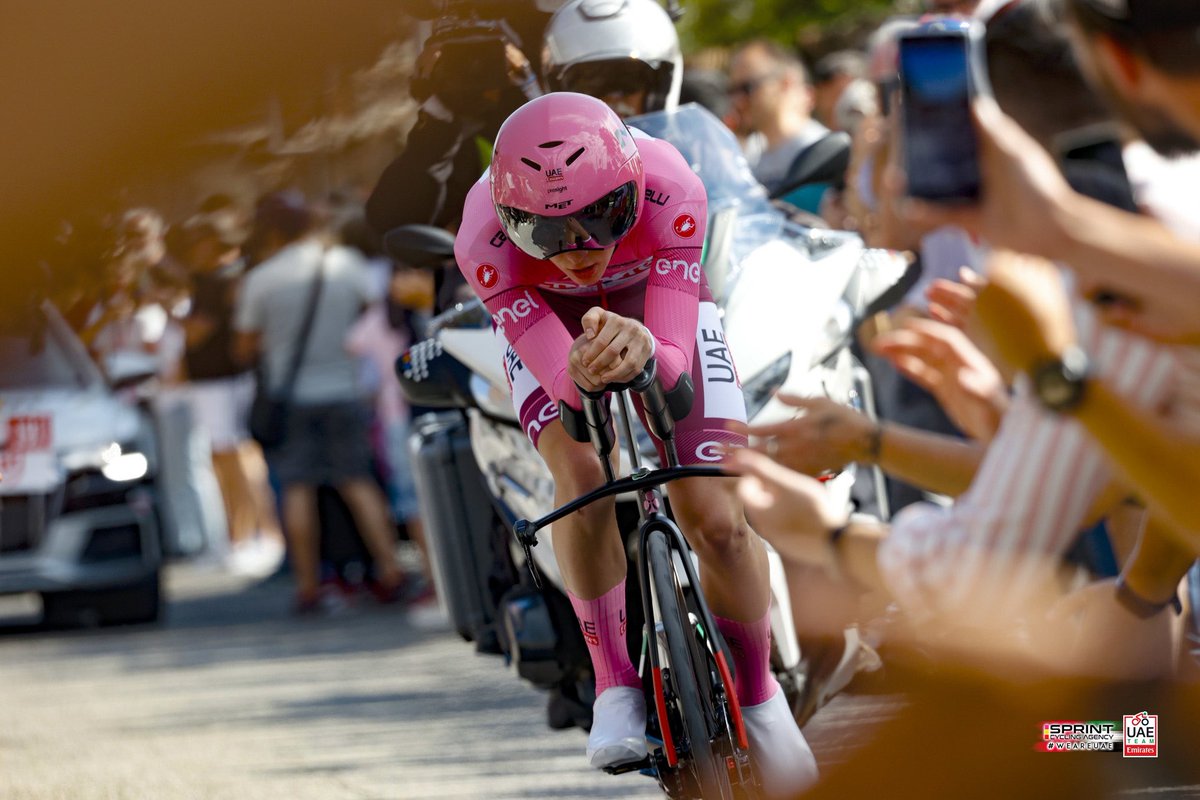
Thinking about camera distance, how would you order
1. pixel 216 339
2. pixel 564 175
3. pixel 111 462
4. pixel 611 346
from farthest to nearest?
pixel 216 339
pixel 111 462
pixel 564 175
pixel 611 346

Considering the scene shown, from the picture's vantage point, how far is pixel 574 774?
609cm

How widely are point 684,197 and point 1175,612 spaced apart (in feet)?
5.00

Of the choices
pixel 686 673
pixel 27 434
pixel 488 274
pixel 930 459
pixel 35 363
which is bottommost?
pixel 27 434

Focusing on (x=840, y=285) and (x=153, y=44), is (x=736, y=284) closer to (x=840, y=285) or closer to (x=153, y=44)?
(x=840, y=285)

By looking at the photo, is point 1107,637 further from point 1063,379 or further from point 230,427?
point 230,427

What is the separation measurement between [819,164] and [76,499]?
5.89 meters

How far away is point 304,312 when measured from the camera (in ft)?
35.1

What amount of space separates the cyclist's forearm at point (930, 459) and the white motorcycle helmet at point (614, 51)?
227 cm

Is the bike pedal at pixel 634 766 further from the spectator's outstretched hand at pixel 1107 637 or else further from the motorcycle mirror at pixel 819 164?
the motorcycle mirror at pixel 819 164

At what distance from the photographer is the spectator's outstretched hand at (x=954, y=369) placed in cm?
275

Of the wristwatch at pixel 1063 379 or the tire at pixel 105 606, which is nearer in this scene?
the wristwatch at pixel 1063 379

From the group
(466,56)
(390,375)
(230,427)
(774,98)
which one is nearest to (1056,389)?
(466,56)

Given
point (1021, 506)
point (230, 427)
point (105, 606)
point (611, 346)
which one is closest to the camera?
point (1021, 506)

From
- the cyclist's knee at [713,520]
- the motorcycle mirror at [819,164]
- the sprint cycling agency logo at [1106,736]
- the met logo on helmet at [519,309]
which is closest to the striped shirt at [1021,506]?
the sprint cycling agency logo at [1106,736]
